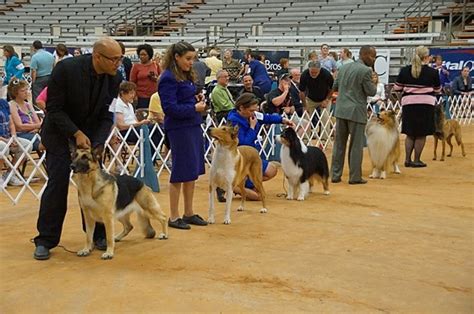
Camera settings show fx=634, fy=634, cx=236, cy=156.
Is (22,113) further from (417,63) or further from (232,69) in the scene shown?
(417,63)

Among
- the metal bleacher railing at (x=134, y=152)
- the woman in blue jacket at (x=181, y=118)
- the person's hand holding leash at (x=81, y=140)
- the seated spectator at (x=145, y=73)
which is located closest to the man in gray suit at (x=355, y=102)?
the metal bleacher railing at (x=134, y=152)

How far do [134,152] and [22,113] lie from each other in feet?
4.62

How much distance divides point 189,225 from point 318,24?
18.7 m

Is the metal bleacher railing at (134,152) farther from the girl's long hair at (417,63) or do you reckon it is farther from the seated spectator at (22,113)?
the girl's long hair at (417,63)

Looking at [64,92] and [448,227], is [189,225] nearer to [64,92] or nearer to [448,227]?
[64,92]

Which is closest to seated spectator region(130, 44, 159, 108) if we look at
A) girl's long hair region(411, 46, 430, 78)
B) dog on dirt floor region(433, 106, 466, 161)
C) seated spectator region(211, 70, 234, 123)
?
seated spectator region(211, 70, 234, 123)

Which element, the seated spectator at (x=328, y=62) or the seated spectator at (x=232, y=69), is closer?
the seated spectator at (x=232, y=69)

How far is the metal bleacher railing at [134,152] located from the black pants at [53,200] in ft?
7.33

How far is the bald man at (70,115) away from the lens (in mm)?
4301

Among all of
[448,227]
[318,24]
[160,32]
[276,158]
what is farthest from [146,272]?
[160,32]

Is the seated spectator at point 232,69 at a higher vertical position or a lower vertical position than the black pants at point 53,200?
higher

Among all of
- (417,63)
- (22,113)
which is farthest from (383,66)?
(22,113)

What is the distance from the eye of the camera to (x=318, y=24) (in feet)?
75.7

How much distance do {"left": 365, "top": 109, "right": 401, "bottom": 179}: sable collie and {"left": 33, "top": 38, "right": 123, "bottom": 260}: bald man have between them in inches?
186
